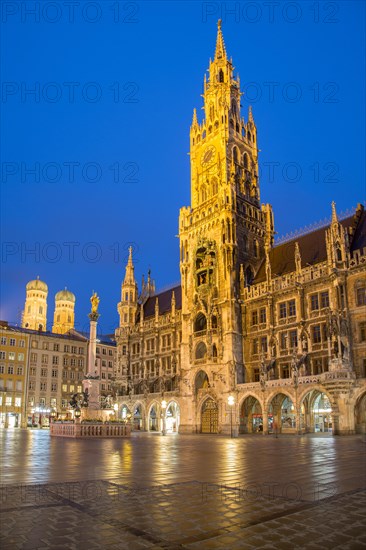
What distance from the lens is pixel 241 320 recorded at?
5669 cm

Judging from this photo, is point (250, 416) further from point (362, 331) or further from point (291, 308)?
point (362, 331)

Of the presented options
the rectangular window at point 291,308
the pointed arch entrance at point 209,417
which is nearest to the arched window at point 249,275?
the rectangular window at point 291,308

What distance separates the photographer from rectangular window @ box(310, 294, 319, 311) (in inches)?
1932

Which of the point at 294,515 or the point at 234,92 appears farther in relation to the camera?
the point at 234,92

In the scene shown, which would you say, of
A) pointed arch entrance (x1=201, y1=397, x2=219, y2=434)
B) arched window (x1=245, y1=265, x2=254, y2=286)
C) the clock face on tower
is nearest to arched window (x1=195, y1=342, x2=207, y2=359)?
pointed arch entrance (x1=201, y1=397, x2=219, y2=434)

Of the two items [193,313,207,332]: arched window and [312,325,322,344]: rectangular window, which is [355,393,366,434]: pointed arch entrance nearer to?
[312,325,322,344]: rectangular window

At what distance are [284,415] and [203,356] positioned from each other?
1145 cm

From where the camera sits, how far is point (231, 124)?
67.6 metres

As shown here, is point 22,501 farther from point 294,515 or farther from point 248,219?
point 248,219

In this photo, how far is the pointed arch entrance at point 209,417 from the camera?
56.2 m

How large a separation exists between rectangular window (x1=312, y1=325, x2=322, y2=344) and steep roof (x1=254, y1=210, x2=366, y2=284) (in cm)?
755

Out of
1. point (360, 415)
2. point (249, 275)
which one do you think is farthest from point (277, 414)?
point (249, 275)

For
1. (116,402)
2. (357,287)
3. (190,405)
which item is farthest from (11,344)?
(357,287)

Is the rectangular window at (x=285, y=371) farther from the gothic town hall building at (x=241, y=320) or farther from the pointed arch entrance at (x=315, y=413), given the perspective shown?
the pointed arch entrance at (x=315, y=413)
